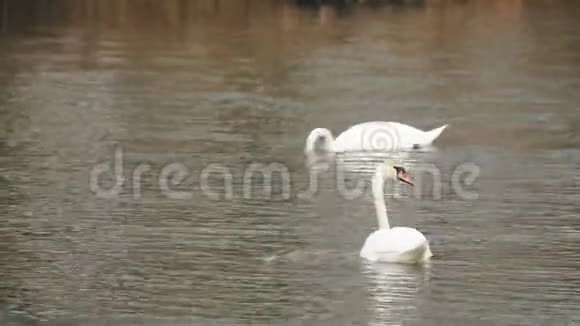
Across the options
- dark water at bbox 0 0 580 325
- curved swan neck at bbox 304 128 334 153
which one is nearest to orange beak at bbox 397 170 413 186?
dark water at bbox 0 0 580 325

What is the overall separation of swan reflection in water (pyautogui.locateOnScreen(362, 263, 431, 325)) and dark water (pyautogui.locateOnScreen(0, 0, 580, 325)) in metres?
0.02

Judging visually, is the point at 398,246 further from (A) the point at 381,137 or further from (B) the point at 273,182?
(A) the point at 381,137

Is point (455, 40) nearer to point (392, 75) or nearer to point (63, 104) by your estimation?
point (392, 75)

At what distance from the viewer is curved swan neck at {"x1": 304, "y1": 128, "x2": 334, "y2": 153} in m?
16.9

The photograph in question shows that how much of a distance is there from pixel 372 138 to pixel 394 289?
5.96 m

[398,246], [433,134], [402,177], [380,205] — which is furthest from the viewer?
[433,134]

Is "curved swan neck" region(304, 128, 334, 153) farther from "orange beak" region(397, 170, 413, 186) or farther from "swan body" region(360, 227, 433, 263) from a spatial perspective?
"swan body" region(360, 227, 433, 263)

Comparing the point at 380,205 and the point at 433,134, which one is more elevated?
the point at 433,134

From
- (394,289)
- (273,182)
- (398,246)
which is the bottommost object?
(394,289)

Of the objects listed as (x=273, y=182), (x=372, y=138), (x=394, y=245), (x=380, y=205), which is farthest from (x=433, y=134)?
(x=394, y=245)

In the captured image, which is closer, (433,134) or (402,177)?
(402,177)

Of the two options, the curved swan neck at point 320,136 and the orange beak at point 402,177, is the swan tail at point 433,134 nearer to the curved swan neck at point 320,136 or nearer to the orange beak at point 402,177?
the curved swan neck at point 320,136

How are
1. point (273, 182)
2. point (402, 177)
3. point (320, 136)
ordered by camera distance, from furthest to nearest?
1. point (320, 136)
2. point (273, 182)
3. point (402, 177)

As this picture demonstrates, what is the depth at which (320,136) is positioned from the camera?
1700 cm
